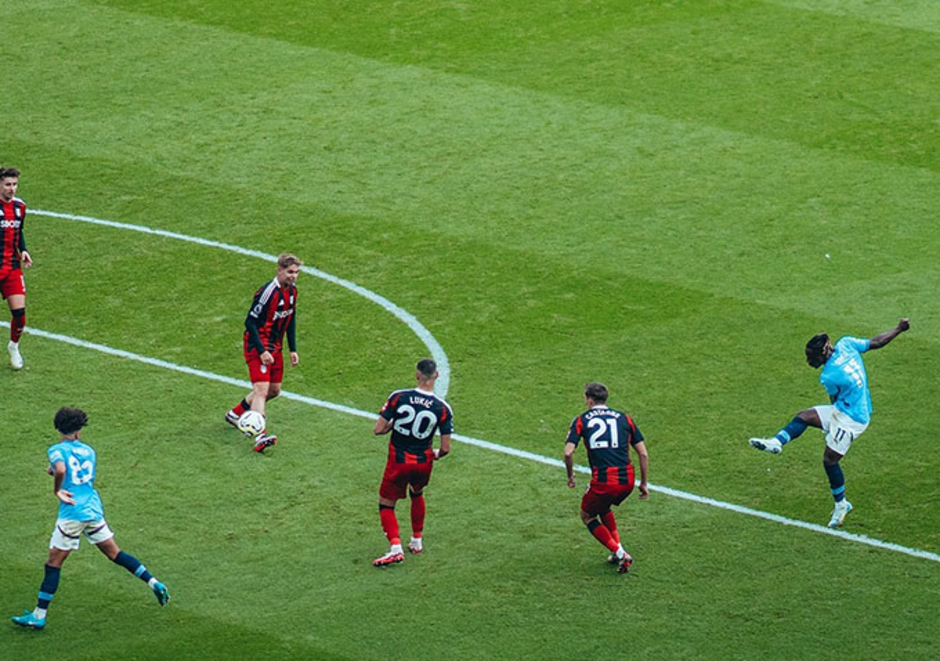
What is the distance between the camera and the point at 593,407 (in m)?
13.2

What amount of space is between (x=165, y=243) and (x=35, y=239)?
6.13 feet

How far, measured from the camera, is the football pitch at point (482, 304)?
12.9m

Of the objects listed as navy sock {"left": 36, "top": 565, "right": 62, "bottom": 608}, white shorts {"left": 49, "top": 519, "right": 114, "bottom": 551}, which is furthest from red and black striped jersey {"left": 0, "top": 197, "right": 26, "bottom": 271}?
navy sock {"left": 36, "top": 565, "right": 62, "bottom": 608}

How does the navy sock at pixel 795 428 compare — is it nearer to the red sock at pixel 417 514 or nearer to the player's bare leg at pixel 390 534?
the red sock at pixel 417 514

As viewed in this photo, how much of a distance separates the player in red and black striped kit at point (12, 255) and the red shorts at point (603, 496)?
24.4ft

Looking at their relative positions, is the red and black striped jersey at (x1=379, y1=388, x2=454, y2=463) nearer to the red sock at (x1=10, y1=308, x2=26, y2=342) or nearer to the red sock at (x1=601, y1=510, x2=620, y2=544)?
the red sock at (x1=601, y1=510, x2=620, y2=544)

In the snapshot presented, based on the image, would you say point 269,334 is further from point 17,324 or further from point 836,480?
point 836,480

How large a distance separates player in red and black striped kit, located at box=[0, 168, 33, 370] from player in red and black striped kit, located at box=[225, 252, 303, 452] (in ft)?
10.2

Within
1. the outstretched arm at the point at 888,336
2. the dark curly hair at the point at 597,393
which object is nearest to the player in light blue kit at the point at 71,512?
the dark curly hair at the point at 597,393

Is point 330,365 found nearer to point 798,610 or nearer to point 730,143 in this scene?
point 798,610

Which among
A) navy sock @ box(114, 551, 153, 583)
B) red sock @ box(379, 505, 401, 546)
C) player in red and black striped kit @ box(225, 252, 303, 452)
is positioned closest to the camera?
navy sock @ box(114, 551, 153, 583)

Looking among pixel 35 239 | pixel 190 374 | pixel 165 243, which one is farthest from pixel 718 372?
pixel 35 239

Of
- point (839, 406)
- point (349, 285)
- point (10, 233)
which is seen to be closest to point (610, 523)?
point (839, 406)

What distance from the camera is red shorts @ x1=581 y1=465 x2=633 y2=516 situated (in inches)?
515
